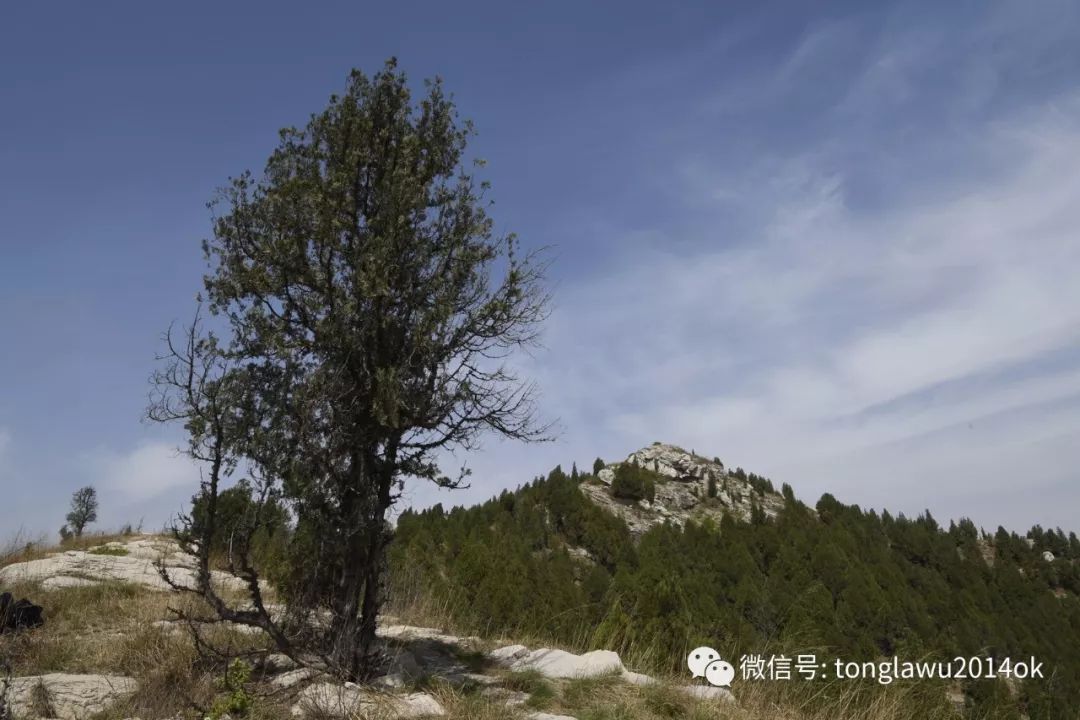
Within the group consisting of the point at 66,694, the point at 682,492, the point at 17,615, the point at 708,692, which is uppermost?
the point at 682,492

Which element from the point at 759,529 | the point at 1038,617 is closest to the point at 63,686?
the point at 759,529

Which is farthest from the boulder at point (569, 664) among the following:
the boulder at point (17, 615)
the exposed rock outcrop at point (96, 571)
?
the boulder at point (17, 615)

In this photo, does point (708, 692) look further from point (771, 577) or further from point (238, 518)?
point (771, 577)

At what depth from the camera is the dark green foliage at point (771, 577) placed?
16.0 m

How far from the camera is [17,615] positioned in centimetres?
846

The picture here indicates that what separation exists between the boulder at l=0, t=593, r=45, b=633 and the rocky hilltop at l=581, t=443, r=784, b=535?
2483 inches

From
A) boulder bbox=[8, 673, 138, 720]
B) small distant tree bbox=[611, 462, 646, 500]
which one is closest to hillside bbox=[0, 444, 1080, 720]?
boulder bbox=[8, 673, 138, 720]

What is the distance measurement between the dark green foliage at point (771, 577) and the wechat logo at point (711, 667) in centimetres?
216

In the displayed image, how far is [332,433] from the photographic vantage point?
7285 mm

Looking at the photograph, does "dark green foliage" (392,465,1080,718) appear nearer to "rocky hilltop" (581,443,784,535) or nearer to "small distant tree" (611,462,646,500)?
"small distant tree" (611,462,646,500)

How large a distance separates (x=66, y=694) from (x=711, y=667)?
21.4 ft

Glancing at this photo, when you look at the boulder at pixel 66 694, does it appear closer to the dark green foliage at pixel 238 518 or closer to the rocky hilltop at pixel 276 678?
the rocky hilltop at pixel 276 678

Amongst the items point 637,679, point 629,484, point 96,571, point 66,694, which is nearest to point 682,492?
point 629,484

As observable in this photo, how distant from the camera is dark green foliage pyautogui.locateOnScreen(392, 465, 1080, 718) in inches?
631
